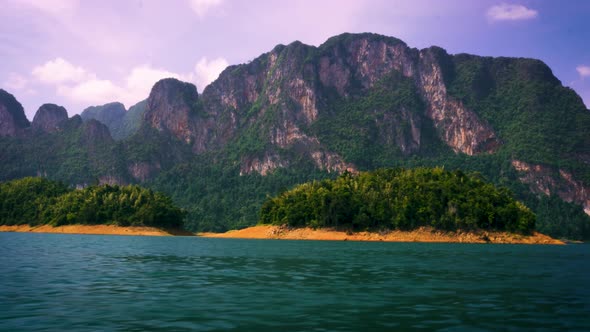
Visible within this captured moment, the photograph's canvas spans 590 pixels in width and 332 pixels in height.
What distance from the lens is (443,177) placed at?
122750mm

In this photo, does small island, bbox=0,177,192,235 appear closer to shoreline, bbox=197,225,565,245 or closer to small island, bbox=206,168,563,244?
Answer: small island, bbox=206,168,563,244

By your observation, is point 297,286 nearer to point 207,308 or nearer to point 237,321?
point 207,308

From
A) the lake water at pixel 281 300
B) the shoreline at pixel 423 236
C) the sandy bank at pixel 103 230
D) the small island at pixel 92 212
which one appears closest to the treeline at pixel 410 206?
the shoreline at pixel 423 236

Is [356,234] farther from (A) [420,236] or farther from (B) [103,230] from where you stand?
(B) [103,230]

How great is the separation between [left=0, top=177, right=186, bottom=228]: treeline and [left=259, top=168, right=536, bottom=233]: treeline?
36.5m

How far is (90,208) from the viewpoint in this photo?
456 ft

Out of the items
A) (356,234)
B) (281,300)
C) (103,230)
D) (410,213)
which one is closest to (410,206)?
(410,213)

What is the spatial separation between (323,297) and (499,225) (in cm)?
9999

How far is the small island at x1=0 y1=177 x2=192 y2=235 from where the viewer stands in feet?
447

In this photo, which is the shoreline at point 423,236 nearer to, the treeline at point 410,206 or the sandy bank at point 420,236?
the sandy bank at point 420,236

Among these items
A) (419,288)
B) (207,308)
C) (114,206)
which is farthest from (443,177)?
(207,308)

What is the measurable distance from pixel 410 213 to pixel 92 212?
89.5 m

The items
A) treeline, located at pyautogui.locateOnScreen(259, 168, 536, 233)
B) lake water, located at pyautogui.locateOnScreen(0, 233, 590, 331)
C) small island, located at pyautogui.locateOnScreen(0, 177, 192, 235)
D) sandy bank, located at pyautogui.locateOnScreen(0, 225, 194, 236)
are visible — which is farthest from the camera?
small island, located at pyautogui.locateOnScreen(0, 177, 192, 235)

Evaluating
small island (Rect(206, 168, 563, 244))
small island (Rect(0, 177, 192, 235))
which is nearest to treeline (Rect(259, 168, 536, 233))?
small island (Rect(206, 168, 563, 244))
